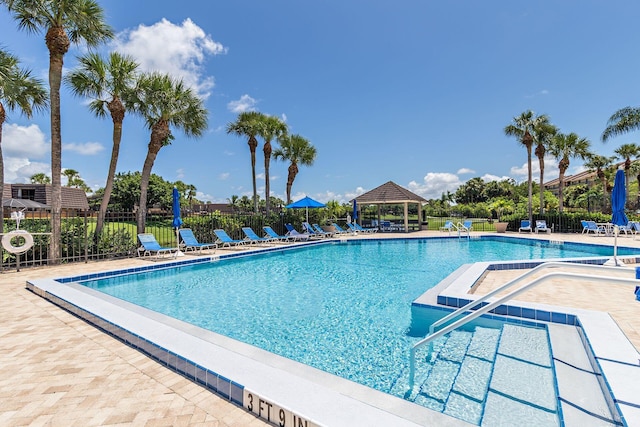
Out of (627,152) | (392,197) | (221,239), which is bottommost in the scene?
(221,239)

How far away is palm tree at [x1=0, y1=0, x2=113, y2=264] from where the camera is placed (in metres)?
9.99

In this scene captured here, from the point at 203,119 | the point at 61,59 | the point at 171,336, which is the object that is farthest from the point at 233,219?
the point at 171,336

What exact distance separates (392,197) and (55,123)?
18.7m

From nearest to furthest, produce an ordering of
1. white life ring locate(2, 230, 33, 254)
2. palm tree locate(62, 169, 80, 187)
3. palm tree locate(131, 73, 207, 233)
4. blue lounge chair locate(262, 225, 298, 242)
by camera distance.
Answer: white life ring locate(2, 230, 33, 254) < palm tree locate(131, 73, 207, 233) < blue lounge chair locate(262, 225, 298, 242) < palm tree locate(62, 169, 80, 187)

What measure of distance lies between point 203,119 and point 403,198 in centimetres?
1416

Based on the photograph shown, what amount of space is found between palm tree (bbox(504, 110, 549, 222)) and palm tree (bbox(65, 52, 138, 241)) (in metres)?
23.5

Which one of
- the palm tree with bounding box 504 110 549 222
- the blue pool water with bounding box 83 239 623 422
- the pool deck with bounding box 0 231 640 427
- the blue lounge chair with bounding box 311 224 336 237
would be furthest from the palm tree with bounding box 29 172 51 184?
the palm tree with bounding box 504 110 549 222

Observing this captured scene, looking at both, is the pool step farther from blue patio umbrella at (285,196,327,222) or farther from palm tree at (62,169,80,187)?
palm tree at (62,169,80,187)

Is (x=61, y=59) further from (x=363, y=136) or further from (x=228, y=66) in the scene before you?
(x=363, y=136)

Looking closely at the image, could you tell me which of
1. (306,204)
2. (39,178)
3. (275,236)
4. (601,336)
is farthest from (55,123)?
(39,178)

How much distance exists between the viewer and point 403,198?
2336 cm

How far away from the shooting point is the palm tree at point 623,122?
21.0 m

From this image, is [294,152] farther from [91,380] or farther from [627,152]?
[627,152]

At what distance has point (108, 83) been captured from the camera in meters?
12.5
